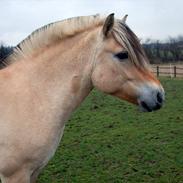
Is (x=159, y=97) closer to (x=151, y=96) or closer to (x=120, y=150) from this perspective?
(x=151, y=96)

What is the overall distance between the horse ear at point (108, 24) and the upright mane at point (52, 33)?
244mm

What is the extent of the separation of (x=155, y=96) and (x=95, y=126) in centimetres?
635

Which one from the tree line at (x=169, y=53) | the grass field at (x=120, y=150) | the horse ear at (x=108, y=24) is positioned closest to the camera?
the horse ear at (x=108, y=24)

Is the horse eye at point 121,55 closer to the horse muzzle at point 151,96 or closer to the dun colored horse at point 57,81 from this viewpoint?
the dun colored horse at point 57,81

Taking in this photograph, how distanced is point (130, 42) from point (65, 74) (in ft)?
2.47

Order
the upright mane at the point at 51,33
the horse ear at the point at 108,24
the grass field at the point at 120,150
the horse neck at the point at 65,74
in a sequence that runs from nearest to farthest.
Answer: the horse ear at the point at 108,24
the horse neck at the point at 65,74
the upright mane at the point at 51,33
the grass field at the point at 120,150

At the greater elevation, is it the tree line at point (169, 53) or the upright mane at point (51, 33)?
the upright mane at point (51, 33)

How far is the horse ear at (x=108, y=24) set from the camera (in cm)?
348

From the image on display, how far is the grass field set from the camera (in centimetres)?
621

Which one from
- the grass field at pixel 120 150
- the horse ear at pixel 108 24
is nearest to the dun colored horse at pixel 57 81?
the horse ear at pixel 108 24

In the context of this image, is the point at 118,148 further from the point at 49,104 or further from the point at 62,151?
the point at 49,104

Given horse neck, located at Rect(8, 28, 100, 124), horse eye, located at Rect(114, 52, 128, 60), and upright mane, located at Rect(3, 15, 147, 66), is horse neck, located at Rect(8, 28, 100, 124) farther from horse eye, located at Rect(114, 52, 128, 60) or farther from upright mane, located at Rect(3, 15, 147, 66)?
horse eye, located at Rect(114, 52, 128, 60)

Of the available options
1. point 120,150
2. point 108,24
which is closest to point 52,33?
point 108,24


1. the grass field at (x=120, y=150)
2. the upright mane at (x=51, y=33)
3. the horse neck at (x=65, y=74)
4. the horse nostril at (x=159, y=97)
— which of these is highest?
the upright mane at (x=51, y=33)
